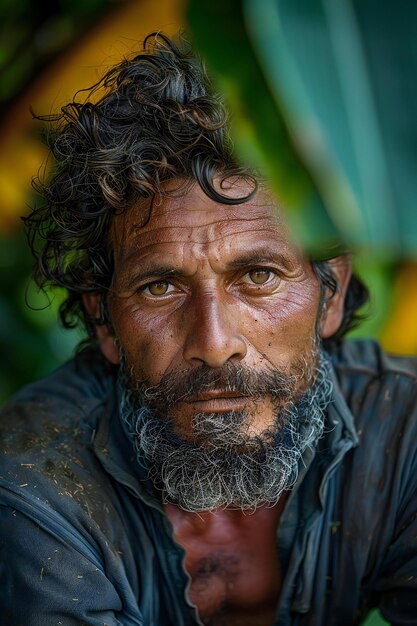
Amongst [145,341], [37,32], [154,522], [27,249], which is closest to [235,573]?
[154,522]

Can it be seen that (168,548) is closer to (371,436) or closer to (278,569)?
(278,569)

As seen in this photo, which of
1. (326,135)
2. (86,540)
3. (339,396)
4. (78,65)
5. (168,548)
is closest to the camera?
(326,135)

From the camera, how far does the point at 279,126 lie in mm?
998

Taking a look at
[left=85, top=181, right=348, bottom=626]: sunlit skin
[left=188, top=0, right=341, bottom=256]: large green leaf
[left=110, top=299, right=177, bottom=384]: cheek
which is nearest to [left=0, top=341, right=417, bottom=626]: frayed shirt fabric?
[left=85, top=181, right=348, bottom=626]: sunlit skin

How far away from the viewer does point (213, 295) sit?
6.75ft

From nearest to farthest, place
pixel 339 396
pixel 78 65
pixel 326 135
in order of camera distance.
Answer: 1. pixel 326 135
2. pixel 339 396
3. pixel 78 65

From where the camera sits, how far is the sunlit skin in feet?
6.77

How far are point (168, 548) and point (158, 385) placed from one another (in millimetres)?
441

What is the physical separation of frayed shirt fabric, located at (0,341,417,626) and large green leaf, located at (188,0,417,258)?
130 cm

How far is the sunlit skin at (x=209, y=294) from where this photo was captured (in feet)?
6.77

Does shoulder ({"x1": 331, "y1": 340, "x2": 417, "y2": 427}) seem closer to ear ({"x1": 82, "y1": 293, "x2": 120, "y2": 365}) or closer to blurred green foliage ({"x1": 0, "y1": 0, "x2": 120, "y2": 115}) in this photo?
ear ({"x1": 82, "y1": 293, "x2": 120, "y2": 365})

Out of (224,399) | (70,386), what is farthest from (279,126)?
(70,386)

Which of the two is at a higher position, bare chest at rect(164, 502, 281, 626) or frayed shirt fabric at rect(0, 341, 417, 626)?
frayed shirt fabric at rect(0, 341, 417, 626)

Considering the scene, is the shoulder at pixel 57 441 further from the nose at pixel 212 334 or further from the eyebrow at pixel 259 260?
the eyebrow at pixel 259 260
